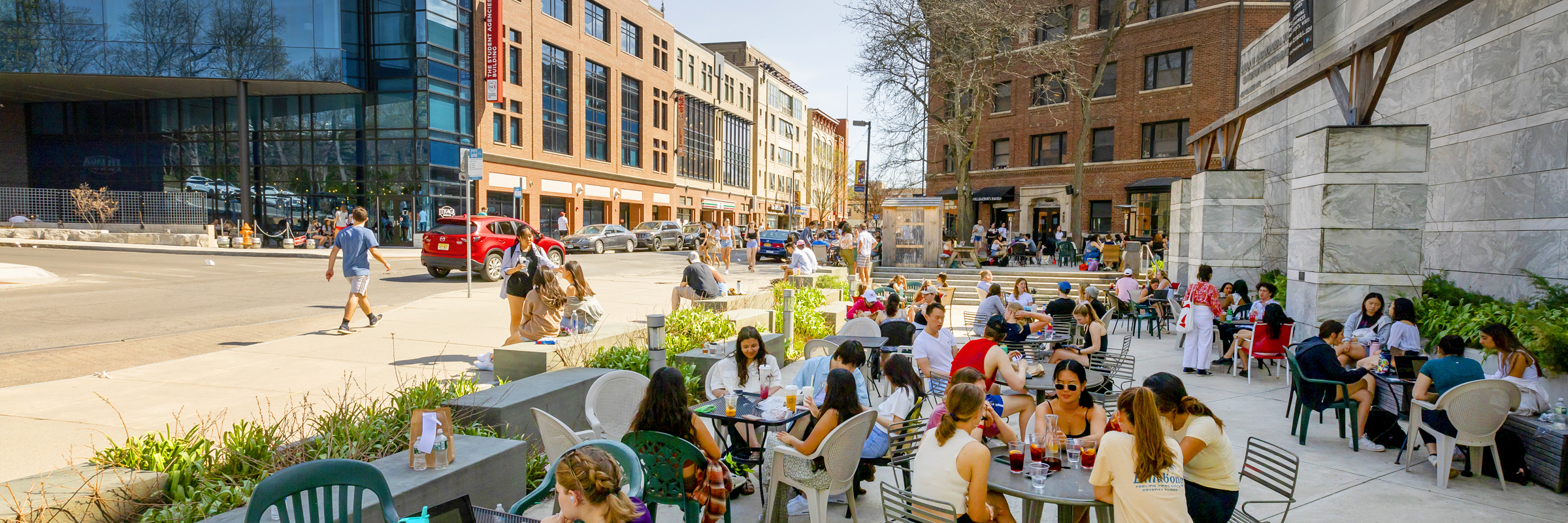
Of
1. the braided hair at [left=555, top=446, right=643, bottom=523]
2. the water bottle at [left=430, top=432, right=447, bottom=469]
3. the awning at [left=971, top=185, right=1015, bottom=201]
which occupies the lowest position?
the water bottle at [left=430, top=432, right=447, bottom=469]

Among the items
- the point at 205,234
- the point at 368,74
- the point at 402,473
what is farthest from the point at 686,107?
the point at 402,473

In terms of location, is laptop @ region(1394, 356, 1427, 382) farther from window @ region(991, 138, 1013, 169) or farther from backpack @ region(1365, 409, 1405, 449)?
window @ region(991, 138, 1013, 169)

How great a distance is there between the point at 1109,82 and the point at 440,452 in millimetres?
38714

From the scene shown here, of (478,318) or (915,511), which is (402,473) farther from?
(478,318)

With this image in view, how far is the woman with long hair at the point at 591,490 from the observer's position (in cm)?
295

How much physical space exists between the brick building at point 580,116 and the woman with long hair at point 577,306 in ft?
89.2

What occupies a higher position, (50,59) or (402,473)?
(50,59)

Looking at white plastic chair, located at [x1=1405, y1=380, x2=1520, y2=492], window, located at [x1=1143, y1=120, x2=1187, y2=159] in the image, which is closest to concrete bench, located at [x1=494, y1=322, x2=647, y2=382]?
white plastic chair, located at [x1=1405, y1=380, x2=1520, y2=492]

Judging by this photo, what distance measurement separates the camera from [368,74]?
33.0 meters

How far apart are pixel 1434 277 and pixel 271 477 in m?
13.0

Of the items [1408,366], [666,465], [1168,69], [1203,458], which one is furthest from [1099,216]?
[666,465]

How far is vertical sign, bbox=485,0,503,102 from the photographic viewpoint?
3344 cm

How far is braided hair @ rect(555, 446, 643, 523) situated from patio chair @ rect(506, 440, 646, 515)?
480 mm

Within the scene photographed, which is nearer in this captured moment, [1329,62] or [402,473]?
[402,473]
